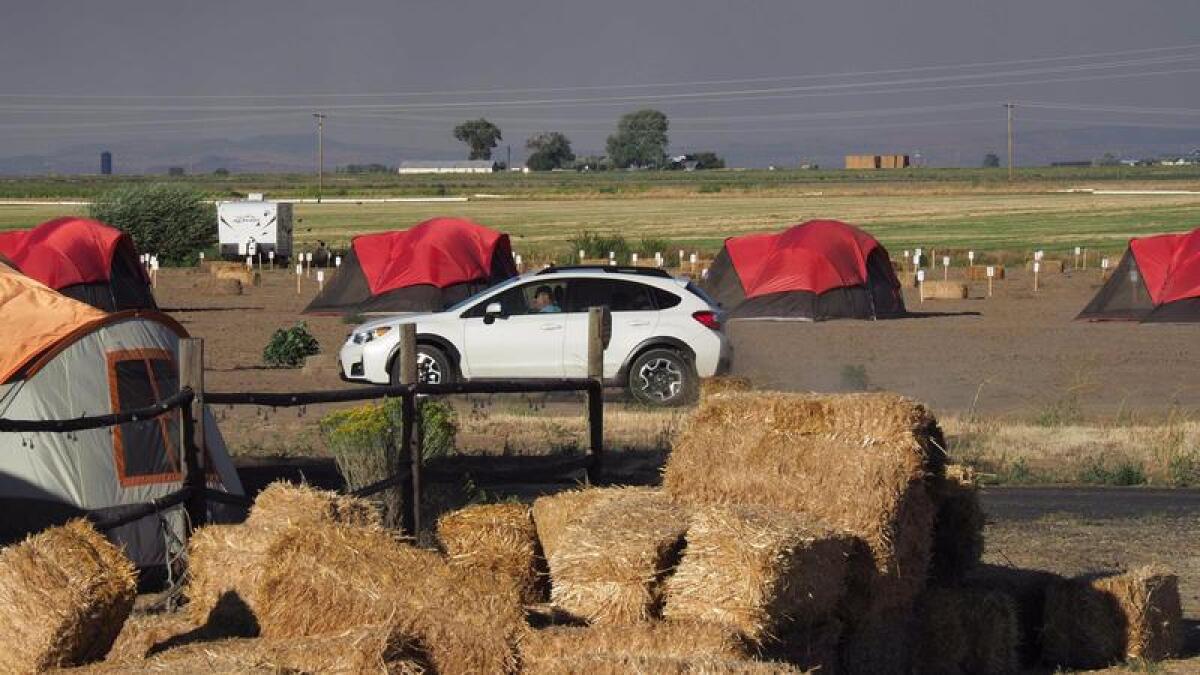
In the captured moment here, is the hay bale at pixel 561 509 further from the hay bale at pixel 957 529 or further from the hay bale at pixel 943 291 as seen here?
the hay bale at pixel 943 291

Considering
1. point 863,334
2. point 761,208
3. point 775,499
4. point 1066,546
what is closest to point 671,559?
point 775,499

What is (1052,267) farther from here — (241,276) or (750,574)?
(750,574)

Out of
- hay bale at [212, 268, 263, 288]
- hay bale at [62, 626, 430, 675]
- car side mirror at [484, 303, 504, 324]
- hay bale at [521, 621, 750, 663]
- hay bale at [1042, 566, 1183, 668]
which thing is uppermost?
car side mirror at [484, 303, 504, 324]

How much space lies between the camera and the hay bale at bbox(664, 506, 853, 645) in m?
7.55

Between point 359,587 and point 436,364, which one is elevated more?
point 359,587

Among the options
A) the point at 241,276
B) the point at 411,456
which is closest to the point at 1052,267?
the point at 241,276

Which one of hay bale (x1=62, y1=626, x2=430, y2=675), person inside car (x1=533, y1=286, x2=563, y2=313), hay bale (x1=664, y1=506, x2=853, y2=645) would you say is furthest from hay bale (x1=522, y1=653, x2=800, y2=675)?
person inside car (x1=533, y1=286, x2=563, y2=313)

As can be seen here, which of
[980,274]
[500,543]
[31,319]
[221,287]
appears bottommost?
[221,287]

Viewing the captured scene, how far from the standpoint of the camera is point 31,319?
12883 millimetres

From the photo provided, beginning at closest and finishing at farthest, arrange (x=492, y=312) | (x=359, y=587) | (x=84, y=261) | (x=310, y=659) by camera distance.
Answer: (x=310, y=659)
(x=359, y=587)
(x=492, y=312)
(x=84, y=261)

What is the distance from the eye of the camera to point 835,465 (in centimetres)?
892

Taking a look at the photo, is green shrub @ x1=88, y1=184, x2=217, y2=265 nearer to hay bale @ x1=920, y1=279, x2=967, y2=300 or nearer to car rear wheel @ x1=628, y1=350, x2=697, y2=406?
hay bale @ x1=920, y1=279, x2=967, y2=300

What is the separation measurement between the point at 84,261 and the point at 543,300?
1042 centimetres

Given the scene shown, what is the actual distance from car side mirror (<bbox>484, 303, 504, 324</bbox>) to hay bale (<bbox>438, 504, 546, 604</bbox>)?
12.0m
